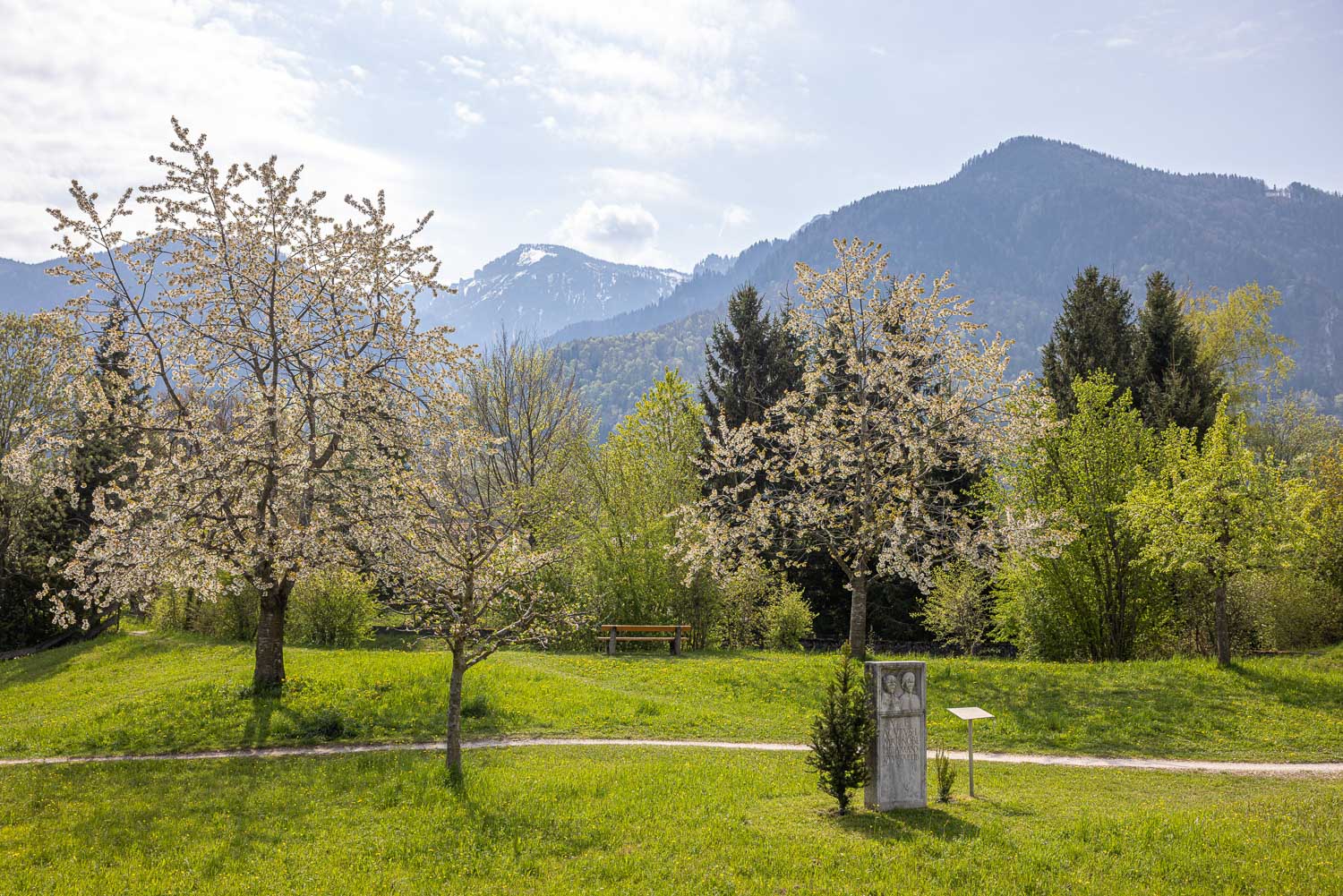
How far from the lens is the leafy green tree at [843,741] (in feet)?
32.9

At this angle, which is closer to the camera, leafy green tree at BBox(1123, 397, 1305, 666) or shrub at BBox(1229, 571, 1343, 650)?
leafy green tree at BBox(1123, 397, 1305, 666)

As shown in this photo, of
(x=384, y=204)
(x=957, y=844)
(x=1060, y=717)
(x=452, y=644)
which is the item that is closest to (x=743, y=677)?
(x=1060, y=717)

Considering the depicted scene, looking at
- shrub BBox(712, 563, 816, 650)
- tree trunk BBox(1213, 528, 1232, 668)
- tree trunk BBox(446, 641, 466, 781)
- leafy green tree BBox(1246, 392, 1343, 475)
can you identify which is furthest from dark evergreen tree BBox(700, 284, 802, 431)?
leafy green tree BBox(1246, 392, 1343, 475)

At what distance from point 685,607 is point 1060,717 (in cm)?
1329

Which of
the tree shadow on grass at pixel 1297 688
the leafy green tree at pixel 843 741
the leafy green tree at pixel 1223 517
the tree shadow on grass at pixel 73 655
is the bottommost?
the tree shadow on grass at pixel 73 655

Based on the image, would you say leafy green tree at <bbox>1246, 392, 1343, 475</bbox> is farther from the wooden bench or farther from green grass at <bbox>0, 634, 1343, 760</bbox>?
the wooden bench

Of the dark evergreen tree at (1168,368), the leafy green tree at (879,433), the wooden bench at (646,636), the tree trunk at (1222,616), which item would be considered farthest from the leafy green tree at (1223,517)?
the wooden bench at (646,636)

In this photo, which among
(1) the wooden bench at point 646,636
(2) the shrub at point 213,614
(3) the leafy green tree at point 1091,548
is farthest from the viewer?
(2) the shrub at point 213,614

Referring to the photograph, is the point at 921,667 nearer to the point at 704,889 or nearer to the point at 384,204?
the point at 704,889

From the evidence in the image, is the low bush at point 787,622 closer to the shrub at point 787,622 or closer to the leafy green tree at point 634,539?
the shrub at point 787,622

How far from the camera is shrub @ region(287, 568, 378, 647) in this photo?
87.0ft

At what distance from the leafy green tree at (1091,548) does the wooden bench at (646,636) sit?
1051 centimetres

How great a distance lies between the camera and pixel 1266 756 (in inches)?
533

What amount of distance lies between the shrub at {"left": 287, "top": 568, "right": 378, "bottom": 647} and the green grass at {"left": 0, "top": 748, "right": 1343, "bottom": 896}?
554 inches
